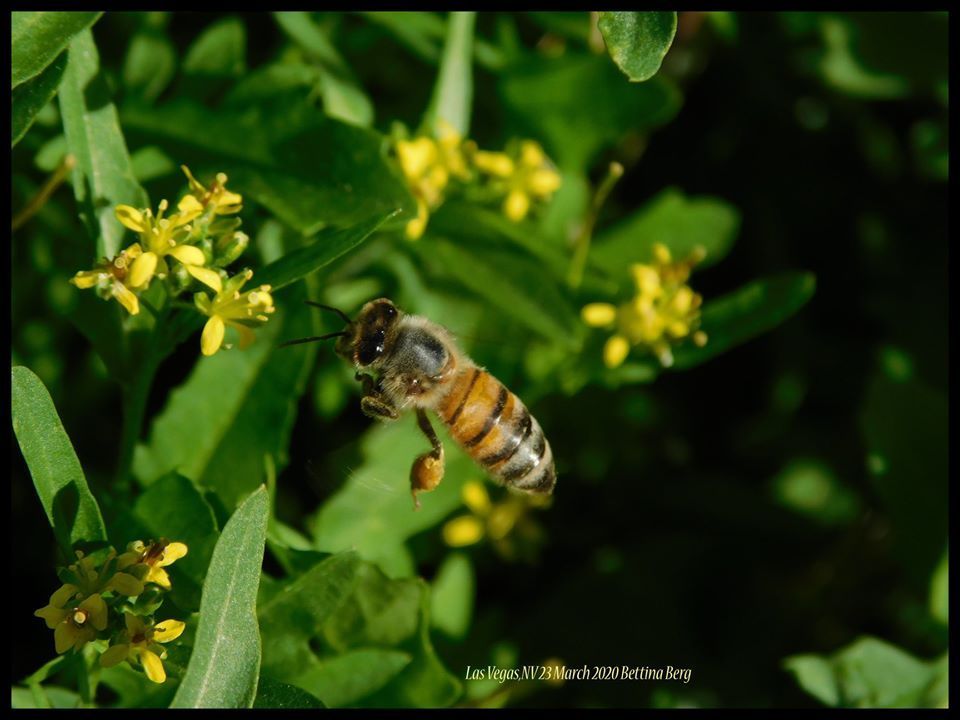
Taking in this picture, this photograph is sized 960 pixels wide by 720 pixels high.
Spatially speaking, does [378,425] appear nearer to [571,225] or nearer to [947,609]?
[571,225]

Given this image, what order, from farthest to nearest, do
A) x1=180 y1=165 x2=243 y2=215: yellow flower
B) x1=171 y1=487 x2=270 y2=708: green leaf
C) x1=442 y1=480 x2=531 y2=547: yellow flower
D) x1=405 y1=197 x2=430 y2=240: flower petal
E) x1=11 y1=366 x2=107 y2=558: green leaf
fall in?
1. x1=442 y1=480 x2=531 y2=547: yellow flower
2. x1=405 y1=197 x2=430 y2=240: flower petal
3. x1=180 y1=165 x2=243 y2=215: yellow flower
4. x1=11 y1=366 x2=107 y2=558: green leaf
5. x1=171 y1=487 x2=270 y2=708: green leaf

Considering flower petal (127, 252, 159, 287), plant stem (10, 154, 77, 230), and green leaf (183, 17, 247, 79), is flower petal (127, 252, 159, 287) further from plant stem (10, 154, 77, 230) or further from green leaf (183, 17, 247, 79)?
green leaf (183, 17, 247, 79)

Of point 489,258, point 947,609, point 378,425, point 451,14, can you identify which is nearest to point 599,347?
point 489,258

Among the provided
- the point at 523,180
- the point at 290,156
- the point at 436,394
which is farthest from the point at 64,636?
the point at 523,180

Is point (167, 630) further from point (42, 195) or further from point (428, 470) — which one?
point (42, 195)

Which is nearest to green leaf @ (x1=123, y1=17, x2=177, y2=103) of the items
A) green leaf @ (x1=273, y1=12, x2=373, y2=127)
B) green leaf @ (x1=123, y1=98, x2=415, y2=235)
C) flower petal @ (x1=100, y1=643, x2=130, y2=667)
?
green leaf @ (x1=123, y1=98, x2=415, y2=235)

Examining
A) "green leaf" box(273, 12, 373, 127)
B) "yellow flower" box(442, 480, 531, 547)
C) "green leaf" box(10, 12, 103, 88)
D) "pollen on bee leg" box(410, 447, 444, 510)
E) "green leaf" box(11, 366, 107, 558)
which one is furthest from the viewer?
"yellow flower" box(442, 480, 531, 547)
